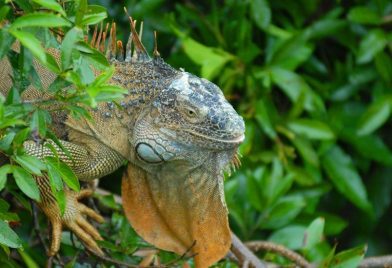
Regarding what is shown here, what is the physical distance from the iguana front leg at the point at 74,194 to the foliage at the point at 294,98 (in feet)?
1.10

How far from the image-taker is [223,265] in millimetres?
3107

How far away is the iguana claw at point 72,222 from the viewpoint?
2.83 m

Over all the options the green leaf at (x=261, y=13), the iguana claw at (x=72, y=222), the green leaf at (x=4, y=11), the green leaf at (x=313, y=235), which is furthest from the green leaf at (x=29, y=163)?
the green leaf at (x=261, y=13)

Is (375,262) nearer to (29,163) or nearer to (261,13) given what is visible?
(261,13)

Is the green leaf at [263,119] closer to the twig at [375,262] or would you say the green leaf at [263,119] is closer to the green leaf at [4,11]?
the twig at [375,262]

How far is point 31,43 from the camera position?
6.39 ft

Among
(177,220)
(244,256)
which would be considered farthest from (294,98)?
(177,220)

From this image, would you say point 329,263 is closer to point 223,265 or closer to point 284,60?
point 223,265

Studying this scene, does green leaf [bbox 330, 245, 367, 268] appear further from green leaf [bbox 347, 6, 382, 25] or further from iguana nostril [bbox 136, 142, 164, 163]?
green leaf [bbox 347, 6, 382, 25]

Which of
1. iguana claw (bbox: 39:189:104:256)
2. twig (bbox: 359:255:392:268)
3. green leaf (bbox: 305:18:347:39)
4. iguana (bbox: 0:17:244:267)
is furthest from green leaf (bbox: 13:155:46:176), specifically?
green leaf (bbox: 305:18:347:39)

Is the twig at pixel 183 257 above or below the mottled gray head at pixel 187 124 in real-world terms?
below

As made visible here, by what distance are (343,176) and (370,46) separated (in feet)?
1.81

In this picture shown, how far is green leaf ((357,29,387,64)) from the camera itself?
14.2 ft

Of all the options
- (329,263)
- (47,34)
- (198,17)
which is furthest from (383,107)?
(47,34)
